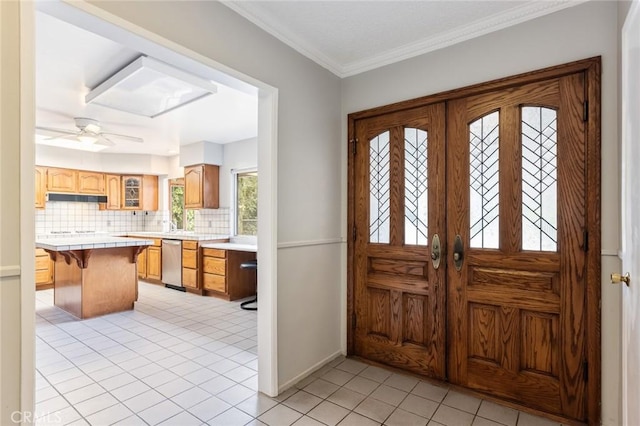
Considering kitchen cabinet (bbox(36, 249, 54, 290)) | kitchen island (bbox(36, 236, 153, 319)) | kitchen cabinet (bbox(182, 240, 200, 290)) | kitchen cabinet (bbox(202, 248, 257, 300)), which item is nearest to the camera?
kitchen island (bbox(36, 236, 153, 319))

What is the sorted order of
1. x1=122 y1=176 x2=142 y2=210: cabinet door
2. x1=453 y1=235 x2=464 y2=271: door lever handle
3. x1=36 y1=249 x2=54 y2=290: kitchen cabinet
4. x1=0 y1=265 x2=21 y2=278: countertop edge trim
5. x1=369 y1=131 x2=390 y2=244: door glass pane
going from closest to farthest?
x1=0 y1=265 x2=21 y2=278: countertop edge trim → x1=453 y1=235 x2=464 y2=271: door lever handle → x1=369 y1=131 x2=390 y2=244: door glass pane → x1=36 y1=249 x2=54 y2=290: kitchen cabinet → x1=122 y1=176 x2=142 y2=210: cabinet door

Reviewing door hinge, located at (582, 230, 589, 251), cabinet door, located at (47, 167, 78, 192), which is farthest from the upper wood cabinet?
door hinge, located at (582, 230, 589, 251)

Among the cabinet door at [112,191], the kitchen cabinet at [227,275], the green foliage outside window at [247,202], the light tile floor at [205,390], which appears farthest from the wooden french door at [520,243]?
the cabinet door at [112,191]

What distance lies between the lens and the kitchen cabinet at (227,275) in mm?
4793

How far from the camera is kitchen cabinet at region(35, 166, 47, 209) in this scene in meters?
5.57

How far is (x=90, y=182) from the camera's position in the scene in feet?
20.4

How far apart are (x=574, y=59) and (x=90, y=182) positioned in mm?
7308

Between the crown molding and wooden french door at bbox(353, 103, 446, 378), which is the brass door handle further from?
the crown molding

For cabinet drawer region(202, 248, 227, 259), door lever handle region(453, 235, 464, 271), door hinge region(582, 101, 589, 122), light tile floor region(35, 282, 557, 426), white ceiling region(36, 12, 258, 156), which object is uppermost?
white ceiling region(36, 12, 258, 156)

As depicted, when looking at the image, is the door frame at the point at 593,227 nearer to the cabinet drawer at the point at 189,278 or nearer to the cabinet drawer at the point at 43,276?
the cabinet drawer at the point at 189,278

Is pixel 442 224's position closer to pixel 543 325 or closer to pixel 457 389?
pixel 543 325

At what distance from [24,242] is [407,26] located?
2450 mm

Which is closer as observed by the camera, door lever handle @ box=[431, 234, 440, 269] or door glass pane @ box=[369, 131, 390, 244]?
door lever handle @ box=[431, 234, 440, 269]

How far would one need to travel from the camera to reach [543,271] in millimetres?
2057
